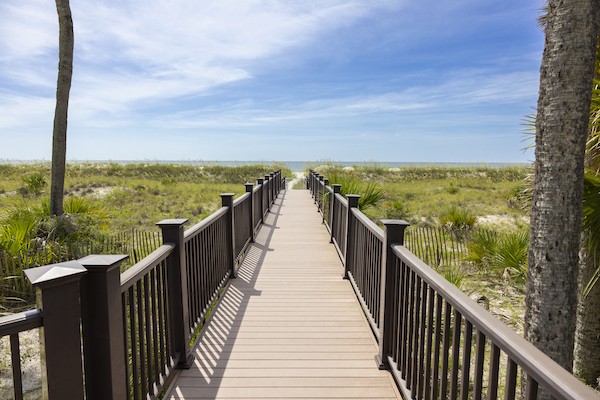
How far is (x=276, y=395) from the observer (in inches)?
119

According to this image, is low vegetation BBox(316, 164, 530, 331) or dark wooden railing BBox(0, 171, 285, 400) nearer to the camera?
dark wooden railing BBox(0, 171, 285, 400)

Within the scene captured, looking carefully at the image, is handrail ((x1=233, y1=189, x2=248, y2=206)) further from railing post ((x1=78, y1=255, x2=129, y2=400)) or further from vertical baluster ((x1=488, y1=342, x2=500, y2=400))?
vertical baluster ((x1=488, y1=342, x2=500, y2=400))

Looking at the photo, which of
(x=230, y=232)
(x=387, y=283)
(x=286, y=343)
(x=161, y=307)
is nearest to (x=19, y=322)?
(x=161, y=307)

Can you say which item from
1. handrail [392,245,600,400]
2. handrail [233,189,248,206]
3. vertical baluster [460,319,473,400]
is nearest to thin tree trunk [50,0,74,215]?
handrail [233,189,248,206]

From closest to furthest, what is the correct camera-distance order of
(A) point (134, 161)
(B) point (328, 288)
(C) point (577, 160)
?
(C) point (577, 160), (B) point (328, 288), (A) point (134, 161)

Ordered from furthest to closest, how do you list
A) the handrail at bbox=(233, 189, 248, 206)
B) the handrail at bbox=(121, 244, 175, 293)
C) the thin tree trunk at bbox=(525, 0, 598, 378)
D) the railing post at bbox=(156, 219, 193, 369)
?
the handrail at bbox=(233, 189, 248, 206) < the railing post at bbox=(156, 219, 193, 369) < the thin tree trunk at bbox=(525, 0, 598, 378) < the handrail at bbox=(121, 244, 175, 293)

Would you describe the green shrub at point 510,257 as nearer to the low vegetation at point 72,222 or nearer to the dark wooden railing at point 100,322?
the dark wooden railing at point 100,322

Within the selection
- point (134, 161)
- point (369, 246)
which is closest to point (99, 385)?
point (369, 246)

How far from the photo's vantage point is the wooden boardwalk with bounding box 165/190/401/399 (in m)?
3.12

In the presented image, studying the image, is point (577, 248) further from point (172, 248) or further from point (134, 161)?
point (134, 161)

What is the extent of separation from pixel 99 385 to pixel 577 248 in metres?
3.47

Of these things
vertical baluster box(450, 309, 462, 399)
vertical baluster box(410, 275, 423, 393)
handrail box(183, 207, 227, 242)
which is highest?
handrail box(183, 207, 227, 242)

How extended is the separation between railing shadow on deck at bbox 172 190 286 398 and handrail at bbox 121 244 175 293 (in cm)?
115

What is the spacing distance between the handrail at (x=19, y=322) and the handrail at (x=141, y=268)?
2.10ft
